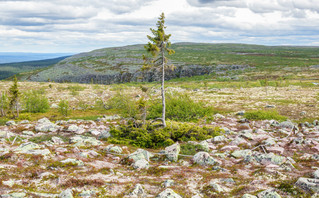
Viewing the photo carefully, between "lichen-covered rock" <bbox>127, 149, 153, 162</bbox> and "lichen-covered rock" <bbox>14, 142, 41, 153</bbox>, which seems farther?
"lichen-covered rock" <bbox>127, 149, 153, 162</bbox>

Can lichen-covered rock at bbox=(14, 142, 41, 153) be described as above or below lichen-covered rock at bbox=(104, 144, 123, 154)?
above

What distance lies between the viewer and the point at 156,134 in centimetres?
1503

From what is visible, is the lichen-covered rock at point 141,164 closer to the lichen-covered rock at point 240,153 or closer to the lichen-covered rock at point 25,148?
the lichen-covered rock at point 240,153

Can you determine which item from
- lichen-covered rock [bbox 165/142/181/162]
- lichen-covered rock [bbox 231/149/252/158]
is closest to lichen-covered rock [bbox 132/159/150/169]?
lichen-covered rock [bbox 165/142/181/162]

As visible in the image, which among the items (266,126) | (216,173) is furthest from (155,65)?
(266,126)

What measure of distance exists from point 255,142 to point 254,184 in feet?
24.0

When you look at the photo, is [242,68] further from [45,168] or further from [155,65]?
[45,168]

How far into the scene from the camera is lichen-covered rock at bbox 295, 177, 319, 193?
7254 millimetres

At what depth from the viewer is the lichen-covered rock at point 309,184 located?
23.8 feet

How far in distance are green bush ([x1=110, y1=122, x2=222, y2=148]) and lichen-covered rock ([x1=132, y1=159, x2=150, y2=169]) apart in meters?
4.06

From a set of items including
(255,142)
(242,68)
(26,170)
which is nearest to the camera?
(26,170)

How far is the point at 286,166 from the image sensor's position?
31.9ft

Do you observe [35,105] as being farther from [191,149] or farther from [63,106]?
[191,149]

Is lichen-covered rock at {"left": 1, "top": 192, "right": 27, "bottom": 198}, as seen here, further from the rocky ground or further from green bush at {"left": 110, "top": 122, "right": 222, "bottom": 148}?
green bush at {"left": 110, "top": 122, "right": 222, "bottom": 148}
